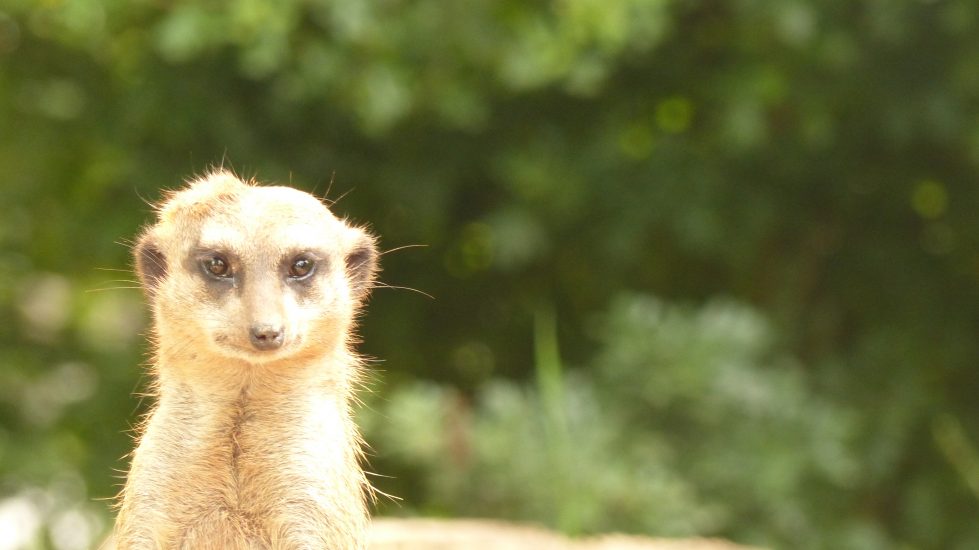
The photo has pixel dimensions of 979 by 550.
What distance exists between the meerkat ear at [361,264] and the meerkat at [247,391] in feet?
0.54

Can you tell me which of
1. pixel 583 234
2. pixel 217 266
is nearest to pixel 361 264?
pixel 217 266

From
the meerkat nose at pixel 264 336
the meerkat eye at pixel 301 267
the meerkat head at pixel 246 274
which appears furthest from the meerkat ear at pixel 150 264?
the meerkat nose at pixel 264 336

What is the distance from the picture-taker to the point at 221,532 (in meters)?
2.59

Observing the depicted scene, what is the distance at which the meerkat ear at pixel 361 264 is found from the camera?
3021mm

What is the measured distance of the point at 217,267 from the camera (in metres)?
2.69

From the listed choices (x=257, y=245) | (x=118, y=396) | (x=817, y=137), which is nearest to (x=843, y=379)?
(x=817, y=137)

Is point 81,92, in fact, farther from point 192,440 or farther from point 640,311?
point 192,440

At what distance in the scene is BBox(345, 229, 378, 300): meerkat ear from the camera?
3.02 metres

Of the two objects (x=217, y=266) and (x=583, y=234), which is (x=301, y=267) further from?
(x=583, y=234)

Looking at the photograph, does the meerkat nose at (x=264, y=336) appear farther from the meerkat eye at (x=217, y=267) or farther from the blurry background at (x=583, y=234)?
the blurry background at (x=583, y=234)

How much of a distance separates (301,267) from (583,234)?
8.24 feet

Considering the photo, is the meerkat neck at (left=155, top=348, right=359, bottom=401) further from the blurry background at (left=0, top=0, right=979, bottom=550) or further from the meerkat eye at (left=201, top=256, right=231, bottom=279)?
the blurry background at (left=0, top=0, right=979, bottom=550)

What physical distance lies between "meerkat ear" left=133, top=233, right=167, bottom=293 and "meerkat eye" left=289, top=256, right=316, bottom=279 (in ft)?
1.04

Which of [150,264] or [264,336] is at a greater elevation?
[150,264]
